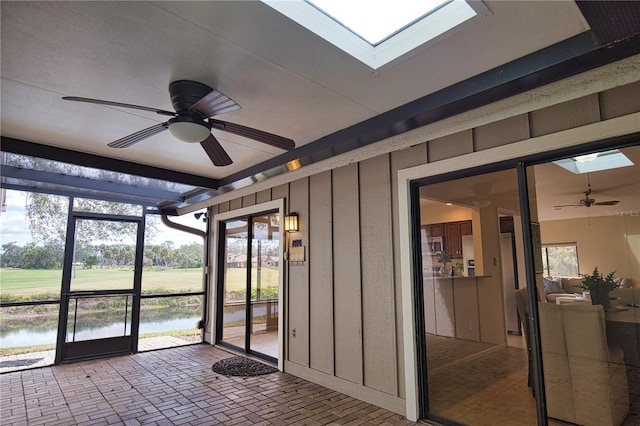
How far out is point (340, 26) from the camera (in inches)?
88.8

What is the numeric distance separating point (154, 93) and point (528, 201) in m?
3.16

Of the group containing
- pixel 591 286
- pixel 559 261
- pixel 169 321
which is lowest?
pixel 169 321

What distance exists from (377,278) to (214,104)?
2.33 m

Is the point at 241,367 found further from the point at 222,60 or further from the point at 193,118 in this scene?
the point at 222,60

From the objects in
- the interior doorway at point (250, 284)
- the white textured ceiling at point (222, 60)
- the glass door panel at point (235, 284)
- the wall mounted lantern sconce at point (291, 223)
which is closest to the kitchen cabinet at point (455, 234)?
the white textured ceiling at point (222, 60)

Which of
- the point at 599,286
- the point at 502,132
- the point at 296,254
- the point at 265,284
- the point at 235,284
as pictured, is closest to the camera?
the point at 599,286

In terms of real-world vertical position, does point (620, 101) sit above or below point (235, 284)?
above

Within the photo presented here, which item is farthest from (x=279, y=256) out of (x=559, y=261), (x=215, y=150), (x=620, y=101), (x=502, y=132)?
(x=620, y=101)

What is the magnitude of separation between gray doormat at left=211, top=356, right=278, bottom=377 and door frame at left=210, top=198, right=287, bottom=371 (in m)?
0.25

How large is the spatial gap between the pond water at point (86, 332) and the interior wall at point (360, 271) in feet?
9.63

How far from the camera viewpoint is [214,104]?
8.17ft

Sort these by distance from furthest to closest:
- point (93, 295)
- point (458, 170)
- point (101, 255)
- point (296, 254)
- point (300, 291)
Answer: point (101, 255)
point (93, 295)
point (296, 254)
point (300, 291)
point (458, 170)

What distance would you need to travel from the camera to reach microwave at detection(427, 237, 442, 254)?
145 inches

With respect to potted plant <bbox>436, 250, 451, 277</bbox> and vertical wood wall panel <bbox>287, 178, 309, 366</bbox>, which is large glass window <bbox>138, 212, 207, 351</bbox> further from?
potted plant <bbox>436, 250, 451, 277</bbox>
